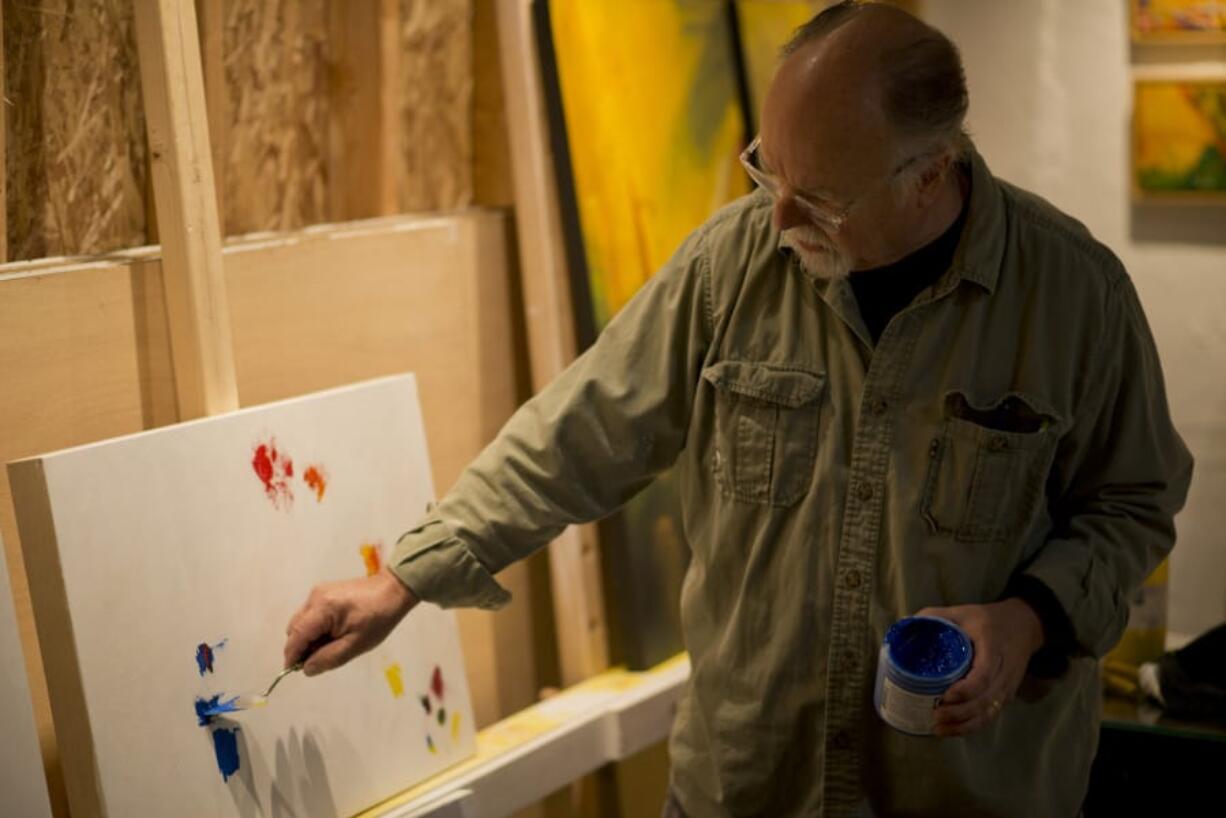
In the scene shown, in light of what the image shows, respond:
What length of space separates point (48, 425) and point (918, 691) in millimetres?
1183

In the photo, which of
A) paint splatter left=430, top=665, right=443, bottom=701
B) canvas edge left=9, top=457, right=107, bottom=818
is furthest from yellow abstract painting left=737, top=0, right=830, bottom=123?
canvas edge left=9, top=457, right=107, bottom=818

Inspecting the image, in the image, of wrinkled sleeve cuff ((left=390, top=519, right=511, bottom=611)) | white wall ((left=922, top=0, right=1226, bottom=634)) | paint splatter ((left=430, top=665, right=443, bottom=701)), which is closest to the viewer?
wrinkled sleeve cuff ((left=390, top=519, right=511, bottom=611))

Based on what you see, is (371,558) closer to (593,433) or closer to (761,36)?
(593,433)

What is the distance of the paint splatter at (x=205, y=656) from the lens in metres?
2.16

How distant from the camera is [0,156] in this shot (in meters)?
2.17

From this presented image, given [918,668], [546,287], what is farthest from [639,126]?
[918,668]

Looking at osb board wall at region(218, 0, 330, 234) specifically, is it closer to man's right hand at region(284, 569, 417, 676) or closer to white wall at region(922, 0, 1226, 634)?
man's right hand at region(284, 569, 417, 676)

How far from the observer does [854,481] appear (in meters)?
2.01

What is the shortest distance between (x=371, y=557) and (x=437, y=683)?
25 centimetres

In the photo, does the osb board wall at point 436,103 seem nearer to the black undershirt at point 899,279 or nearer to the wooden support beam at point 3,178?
the wooden support beam at point 3,178

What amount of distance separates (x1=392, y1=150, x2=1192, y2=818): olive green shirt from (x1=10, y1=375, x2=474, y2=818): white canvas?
315 mm

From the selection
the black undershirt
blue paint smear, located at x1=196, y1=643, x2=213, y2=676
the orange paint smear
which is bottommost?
blue paint smear, located at x1=196, y1=643, x2=213, y2=676

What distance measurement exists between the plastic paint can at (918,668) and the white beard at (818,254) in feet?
1.42

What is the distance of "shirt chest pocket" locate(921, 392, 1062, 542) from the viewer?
1.99 metres
